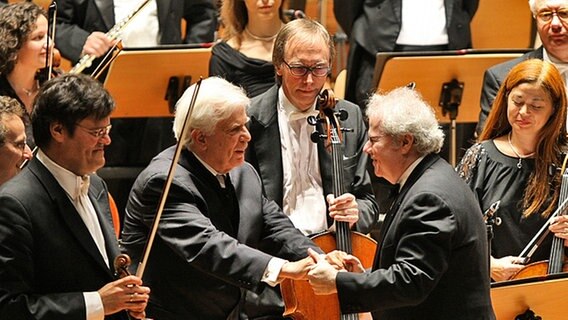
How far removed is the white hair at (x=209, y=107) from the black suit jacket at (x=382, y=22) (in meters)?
2.41

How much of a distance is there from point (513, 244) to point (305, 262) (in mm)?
1315

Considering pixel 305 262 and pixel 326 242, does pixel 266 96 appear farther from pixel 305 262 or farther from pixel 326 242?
pixel 305 262

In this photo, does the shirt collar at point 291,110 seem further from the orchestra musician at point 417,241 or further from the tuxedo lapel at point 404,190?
the tuxedo lapel at point 404,190

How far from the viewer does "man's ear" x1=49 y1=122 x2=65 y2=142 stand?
3.29 metres

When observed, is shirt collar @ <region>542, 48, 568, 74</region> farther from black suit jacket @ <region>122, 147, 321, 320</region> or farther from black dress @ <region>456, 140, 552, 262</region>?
black suit jacket @ <region>122, 147, 321, 320</region>

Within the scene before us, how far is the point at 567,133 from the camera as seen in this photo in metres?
4.79

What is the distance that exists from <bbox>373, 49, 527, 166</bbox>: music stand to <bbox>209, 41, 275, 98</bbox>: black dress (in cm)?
54

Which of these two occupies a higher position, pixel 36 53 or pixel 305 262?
pixel 36 53

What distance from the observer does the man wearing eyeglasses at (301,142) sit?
4629mm

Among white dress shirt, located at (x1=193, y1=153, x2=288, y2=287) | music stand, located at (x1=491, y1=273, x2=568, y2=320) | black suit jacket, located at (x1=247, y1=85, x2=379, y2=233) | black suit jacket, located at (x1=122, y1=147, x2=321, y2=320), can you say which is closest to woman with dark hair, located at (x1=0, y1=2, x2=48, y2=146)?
black suit jacket, located at (x1=247, y1=85, x2=379, y2=233)

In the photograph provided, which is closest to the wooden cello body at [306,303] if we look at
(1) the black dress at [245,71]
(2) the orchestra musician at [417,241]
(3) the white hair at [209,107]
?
(2) the orchestra musician at [417,241]

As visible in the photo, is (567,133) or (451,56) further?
(451,56)

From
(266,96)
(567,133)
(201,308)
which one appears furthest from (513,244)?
(201,308)

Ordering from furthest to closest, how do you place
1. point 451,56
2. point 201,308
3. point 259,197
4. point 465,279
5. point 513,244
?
point 451,56
point 513,244
point 259,197
point 201,308
point 465,279
